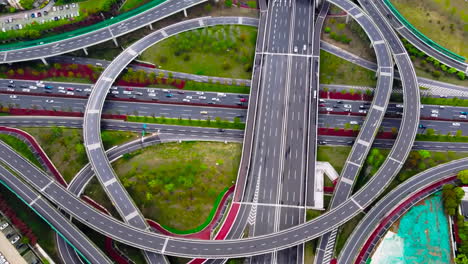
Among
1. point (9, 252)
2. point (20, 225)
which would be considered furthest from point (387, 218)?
point (20, 225)

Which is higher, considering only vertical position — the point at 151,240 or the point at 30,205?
the point at 30,205

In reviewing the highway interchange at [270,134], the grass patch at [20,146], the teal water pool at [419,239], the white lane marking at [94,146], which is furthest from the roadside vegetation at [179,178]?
the teal water pool at [419,239]

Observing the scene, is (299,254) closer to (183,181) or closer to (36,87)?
(183,181)

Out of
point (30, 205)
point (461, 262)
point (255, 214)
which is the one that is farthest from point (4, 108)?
point (461, 262)

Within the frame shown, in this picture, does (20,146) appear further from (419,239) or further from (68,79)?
(419,239)

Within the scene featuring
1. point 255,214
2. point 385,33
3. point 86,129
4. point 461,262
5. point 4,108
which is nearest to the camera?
point 461,262

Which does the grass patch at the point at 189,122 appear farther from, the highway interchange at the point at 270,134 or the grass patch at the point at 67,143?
the grass patch at the point at 67,143
